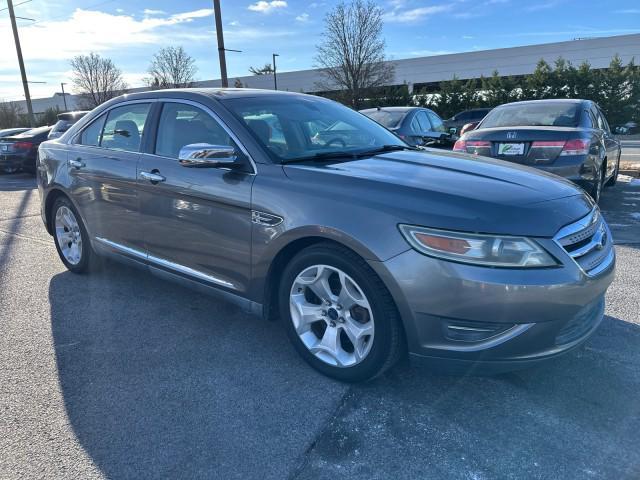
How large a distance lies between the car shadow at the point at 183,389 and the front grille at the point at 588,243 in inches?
56.2

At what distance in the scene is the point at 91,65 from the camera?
43.9 meters

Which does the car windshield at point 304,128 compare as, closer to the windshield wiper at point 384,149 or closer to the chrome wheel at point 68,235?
the windshield wiper at point 384,149

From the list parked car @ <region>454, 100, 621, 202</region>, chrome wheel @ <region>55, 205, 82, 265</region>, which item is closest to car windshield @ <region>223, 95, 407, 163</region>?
chrome wheel @ <region>55, 205, 82, 265</region>

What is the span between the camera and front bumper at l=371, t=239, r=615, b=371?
2279mm

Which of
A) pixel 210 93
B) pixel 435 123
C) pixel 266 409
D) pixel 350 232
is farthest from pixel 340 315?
pixel 435 123

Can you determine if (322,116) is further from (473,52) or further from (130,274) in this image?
(473,52)

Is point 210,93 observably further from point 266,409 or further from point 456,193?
point 266,409

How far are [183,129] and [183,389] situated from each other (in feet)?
6.02

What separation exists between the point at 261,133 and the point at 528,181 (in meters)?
1.67

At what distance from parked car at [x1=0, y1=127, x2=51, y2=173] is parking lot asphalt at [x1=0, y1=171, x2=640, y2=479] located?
10922 mm

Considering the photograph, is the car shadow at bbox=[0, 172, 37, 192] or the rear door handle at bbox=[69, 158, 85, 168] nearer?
the rear door handle at bbox=[69, 158, 85, 168]

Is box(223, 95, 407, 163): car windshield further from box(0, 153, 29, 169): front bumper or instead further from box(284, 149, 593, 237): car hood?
box(0, 153, 29, 169): front bumper

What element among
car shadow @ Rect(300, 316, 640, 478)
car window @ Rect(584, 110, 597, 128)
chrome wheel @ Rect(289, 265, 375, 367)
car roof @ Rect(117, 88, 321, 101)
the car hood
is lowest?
car shadow @ Rect(300, 316, 640, 478)

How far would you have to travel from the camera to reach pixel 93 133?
4.47m
